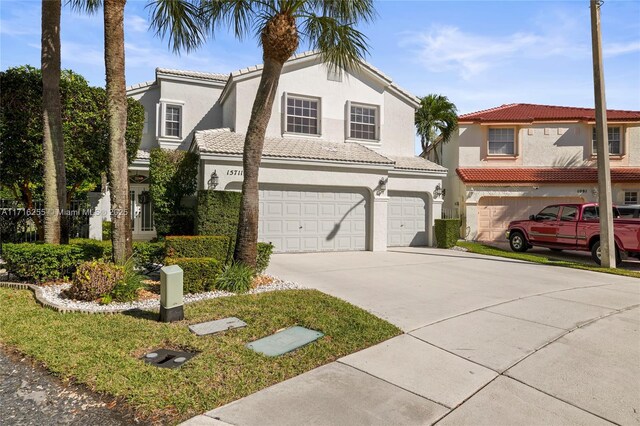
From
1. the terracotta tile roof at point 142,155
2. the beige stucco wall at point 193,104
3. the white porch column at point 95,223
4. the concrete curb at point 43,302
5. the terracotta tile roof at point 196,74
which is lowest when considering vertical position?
the concrete curb at point 43,302

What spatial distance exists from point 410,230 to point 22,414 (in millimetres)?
15118

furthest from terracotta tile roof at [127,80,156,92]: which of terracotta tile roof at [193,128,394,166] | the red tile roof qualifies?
the red tile roof

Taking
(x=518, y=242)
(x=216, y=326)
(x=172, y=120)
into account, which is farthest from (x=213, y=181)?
(x=518, y=242)

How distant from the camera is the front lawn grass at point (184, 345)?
3795mm

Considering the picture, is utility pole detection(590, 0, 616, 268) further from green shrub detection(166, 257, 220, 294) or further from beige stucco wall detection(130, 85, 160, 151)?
beige stucco wall detection(130, 85, 160, 151)

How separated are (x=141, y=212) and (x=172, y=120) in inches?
186

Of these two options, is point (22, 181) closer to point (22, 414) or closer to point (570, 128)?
point (22, 414)

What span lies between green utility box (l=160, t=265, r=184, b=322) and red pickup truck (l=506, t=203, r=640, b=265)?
13665 millimetres

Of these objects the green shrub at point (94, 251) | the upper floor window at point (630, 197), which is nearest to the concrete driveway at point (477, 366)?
the green shrub at point (94, 251)

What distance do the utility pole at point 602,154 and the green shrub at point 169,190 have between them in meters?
13.2

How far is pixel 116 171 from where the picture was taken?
25.6 ft

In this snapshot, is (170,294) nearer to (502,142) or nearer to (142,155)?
(142,155)

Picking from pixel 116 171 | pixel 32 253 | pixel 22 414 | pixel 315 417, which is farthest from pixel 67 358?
pixel 32 253

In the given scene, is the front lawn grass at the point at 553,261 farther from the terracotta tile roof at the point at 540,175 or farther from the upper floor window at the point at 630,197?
the upper floor window at the point at 630,197
